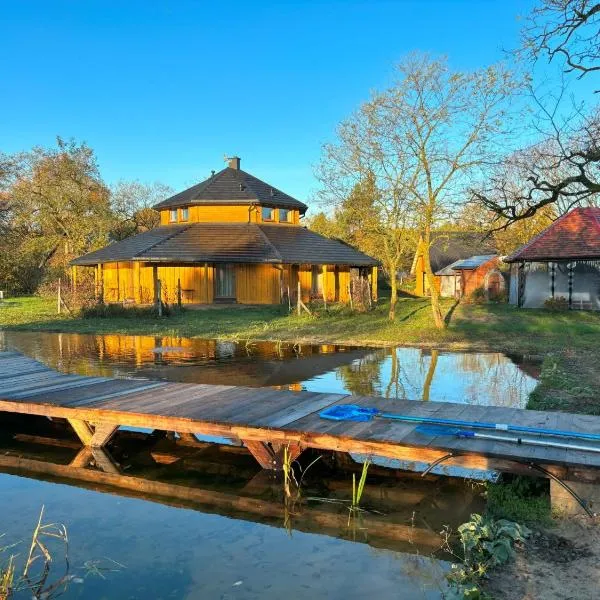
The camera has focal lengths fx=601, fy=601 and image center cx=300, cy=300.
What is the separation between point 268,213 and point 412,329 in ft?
59.6

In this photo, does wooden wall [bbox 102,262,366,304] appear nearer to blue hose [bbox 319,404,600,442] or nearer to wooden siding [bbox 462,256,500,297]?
wooden siding [bbox 462,256,500,297]

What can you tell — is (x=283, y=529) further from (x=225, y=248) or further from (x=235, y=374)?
(x=225, y=248)

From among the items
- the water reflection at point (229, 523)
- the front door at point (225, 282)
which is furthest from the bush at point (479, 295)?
the water reflection at point (229, 523)

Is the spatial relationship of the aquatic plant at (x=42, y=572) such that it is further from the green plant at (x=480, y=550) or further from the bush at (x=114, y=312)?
the bush at (x=114, y=312)

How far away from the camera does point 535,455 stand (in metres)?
5.46

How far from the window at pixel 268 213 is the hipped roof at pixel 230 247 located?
806 millimetres

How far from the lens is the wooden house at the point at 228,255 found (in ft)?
103

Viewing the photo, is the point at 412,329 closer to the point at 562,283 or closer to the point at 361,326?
the point at 361,326

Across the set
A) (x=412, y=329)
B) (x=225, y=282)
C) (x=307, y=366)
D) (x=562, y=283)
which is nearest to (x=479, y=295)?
(x=562, y=283)

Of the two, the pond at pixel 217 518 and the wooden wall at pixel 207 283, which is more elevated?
the wooden wall at pixel 207 283

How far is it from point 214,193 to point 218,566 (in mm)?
32443

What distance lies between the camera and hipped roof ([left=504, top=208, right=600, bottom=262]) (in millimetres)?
28781

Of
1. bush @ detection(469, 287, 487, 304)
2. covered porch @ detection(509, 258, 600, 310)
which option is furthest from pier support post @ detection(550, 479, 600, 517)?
bush @ detection(469, 287, 487, 304)

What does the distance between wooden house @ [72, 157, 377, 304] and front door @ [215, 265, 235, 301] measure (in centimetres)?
5
